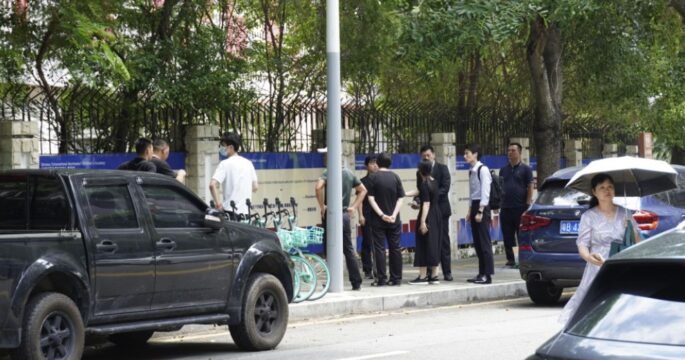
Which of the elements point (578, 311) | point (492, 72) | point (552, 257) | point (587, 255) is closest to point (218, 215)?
point (587, 255)

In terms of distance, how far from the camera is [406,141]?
21984 millimetres

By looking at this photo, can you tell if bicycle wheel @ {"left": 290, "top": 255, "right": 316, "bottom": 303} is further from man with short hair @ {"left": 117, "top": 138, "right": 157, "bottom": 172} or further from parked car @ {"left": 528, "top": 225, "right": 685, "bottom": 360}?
parked car @ {"left": 528, "top": 225, "right": 685, "bottom": 360}

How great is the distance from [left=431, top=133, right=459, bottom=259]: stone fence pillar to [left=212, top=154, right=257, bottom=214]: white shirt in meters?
7.83

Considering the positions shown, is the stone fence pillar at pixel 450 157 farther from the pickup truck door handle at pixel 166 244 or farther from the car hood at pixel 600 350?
the car hood at pixel 600 350

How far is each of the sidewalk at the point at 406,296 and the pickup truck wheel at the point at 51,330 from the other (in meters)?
4.91

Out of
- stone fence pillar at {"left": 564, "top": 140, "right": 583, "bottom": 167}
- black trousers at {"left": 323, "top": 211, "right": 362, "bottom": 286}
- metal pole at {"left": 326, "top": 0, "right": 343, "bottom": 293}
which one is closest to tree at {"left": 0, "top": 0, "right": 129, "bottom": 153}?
metal pole at {"left": 326, "top": 0, "right": 343, "bottom": 293}

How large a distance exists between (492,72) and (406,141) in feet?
19.5

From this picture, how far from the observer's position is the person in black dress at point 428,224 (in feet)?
54.9

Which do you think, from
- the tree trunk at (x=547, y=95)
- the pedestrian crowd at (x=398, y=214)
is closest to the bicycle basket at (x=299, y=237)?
the pedestrian crowd at (x=398, y=214)

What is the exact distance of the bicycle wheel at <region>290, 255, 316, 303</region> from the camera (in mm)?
14578

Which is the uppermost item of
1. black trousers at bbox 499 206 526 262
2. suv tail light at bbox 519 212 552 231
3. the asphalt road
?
suv tail light at bbox 519 212 552 231

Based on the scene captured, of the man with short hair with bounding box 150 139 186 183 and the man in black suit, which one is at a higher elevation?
the man with short hair with bounding box 150 139 186 183

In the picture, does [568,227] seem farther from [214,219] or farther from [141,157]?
[214,219]

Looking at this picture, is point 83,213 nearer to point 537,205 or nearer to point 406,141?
point 537,205
